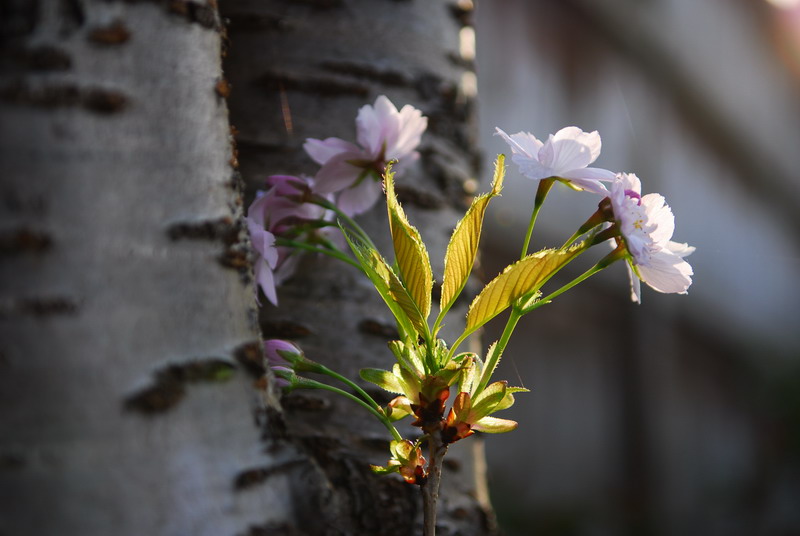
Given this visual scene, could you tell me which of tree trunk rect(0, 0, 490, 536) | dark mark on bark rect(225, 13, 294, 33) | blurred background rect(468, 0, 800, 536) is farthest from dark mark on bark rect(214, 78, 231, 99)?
blurred background rect(468, 0, 800, 536)

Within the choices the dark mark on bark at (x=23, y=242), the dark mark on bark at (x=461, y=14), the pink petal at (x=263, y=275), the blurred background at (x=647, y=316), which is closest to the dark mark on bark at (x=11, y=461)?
the dark mark on bark at (x=23, y=242)

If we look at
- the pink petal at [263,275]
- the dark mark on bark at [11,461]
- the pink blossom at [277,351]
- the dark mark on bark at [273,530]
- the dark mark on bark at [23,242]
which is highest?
the dark mark on bark at [23,242]

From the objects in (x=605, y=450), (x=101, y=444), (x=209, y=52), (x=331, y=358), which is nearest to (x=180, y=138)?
(x=209, y=52)

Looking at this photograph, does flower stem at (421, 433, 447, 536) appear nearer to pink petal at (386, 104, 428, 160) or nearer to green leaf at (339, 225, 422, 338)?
green leaf at (339, 225, 422, 338)

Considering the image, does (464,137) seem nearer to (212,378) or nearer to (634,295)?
(634,295)

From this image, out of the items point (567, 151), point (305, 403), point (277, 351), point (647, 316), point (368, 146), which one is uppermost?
point (567, 151)

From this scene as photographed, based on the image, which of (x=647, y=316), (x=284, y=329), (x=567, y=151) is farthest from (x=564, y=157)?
(x=647, y=316)

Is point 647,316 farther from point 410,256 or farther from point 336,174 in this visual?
point 410,256

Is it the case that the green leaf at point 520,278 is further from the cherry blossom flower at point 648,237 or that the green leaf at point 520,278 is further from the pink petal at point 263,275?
the pink petal at point 263,275
